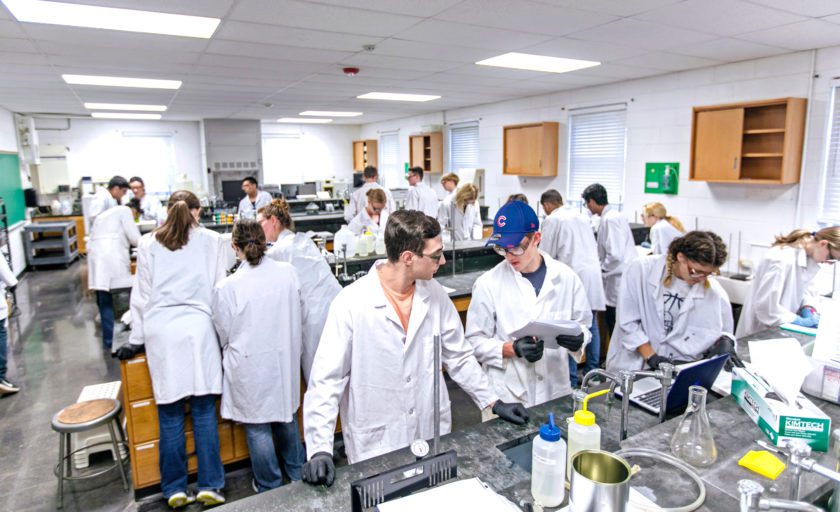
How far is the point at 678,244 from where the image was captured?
7.07ft

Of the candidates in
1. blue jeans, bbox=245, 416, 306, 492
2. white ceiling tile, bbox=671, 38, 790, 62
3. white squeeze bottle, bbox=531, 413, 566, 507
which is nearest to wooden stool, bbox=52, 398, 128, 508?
blue jeans, bbox=245, 416, 306, 492

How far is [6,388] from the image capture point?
3.73 meters

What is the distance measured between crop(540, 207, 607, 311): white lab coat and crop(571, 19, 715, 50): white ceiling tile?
1246mm

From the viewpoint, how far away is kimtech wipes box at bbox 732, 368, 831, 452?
1.46 metres

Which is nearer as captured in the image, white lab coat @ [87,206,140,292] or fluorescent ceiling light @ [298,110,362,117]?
white lab coat @ [87,206,140,292]

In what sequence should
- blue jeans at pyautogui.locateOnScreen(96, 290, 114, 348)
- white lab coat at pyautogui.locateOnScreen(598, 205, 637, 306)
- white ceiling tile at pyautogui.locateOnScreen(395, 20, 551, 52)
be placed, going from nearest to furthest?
white ceiling tile at pyautogui.locateOnScreen(395, 20, 551, 52), white lab coat at pyautogui.locateOnScreen(598, 205, 637, 306), blue jeans at pyautogui.locateOnScreen(96, 290, 114, 348)

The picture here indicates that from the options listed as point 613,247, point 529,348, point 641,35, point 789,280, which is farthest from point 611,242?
point 529,348

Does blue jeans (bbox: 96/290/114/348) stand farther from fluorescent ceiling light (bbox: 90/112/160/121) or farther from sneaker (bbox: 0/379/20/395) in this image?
fluorescent ceiling light (bbox: 90/112/160/121)

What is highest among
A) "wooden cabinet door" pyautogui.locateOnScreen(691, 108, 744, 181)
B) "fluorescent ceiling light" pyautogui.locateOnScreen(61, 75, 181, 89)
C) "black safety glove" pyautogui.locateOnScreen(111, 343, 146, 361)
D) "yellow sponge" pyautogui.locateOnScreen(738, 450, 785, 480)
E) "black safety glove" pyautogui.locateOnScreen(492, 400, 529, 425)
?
"fluorescent ceiling light" pyautogui.locateOnScreen(61, 75, 181, 89)

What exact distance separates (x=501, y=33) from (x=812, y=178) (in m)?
2.91

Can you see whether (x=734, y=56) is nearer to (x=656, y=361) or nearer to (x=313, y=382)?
(x=656, y=361)

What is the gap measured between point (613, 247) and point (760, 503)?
3.28 m

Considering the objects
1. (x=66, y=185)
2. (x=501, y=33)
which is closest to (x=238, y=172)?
(x=66, y=185)

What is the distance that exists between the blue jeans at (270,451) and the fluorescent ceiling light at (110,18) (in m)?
2.35
